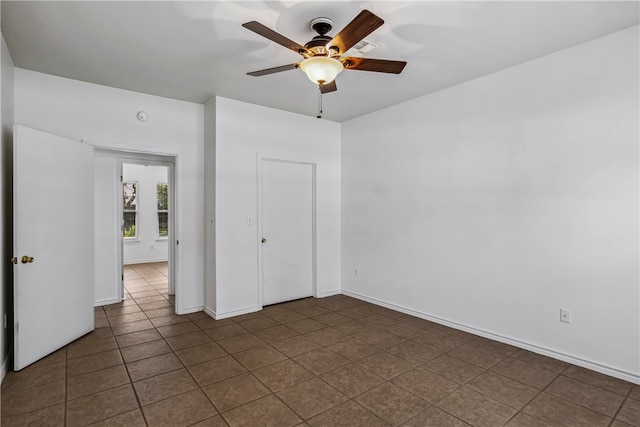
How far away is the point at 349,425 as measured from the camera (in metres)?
2.09

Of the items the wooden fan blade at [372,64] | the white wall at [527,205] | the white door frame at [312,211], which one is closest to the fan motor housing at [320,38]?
the wooden fan blade at [372,64]

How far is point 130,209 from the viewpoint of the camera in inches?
318

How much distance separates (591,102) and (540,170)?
64cm

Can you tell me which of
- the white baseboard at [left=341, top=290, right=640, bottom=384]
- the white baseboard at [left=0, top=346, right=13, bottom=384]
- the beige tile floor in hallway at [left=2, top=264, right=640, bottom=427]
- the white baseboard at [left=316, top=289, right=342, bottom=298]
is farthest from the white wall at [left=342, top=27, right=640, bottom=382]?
→ the white baseboard at [left=0, top=346, right=13, bottom=384]

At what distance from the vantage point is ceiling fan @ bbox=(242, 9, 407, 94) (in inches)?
74.6

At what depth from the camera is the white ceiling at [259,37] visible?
2307 millimetres

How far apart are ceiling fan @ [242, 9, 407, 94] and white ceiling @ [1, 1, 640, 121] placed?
29cm

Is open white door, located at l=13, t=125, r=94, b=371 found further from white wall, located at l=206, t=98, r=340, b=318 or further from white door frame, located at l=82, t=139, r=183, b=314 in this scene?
white wall, located at l=206, t=98, r=340, b=318

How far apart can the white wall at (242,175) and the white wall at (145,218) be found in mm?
4884

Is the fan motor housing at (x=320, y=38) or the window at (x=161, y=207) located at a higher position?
the fan motor housing at (x=320, y=38)

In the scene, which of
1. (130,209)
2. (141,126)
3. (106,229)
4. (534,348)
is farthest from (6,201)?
(130,209)

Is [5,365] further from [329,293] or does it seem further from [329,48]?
[329,293]

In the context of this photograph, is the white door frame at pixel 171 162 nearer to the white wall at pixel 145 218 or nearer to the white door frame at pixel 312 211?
the white door frame at pixel 312 211

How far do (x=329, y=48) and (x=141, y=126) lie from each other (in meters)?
2.83
